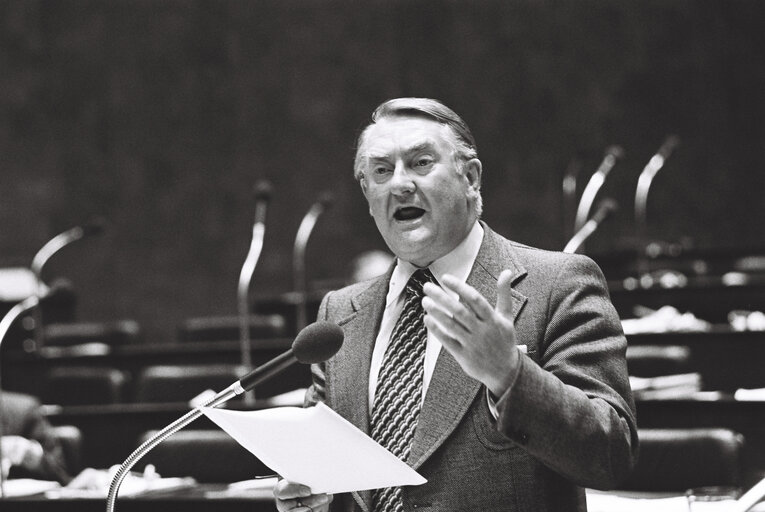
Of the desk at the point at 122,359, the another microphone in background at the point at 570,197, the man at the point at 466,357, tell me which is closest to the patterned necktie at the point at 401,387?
the man at the point at 466,357

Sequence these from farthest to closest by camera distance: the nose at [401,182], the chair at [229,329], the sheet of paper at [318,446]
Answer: the chair at [229,329], the nose at [401,182], the sheet of paper at [318,446]

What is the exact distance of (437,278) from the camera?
2.17m

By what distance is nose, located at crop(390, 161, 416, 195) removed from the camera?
6.92ft

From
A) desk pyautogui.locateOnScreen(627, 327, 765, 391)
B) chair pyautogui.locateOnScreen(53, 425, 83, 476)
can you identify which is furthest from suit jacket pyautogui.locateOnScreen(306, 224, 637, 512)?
desk pyautogui.locateOnScreen(627, 327, 765, 391)

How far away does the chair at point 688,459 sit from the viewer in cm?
296

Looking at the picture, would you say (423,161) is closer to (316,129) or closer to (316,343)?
(316,343)

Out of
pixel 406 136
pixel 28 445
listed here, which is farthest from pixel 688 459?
pixel 28 445

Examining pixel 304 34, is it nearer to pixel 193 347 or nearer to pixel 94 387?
pixel 193 347

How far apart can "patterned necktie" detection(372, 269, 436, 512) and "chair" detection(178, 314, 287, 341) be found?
14.7 feet

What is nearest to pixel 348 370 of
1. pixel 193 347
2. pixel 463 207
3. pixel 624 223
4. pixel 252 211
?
pixel 463 207

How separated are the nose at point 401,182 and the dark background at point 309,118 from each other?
7.97 meters

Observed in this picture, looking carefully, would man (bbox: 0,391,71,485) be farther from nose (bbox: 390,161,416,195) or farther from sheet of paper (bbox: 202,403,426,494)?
nose (bbox: 390,161,416,195)

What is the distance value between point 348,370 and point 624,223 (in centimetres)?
913

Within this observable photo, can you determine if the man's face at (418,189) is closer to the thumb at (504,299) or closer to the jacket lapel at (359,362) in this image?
the jacket lapel at (359,362)
